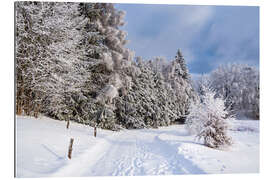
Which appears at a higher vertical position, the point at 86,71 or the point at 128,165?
the point at 86,71

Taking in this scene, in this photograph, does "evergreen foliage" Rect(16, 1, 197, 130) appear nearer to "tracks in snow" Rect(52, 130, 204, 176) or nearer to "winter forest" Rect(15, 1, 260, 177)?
"winter forest" Rect(15, 1, 260, 177)

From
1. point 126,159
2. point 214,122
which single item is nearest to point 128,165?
point 126,159

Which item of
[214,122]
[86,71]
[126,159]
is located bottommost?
[126,159]

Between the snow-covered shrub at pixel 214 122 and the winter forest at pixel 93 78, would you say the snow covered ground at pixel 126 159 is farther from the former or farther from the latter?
the snow-covered shrub at pixel 214 122

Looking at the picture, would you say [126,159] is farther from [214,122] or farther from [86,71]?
[86,71]

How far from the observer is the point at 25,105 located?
4.84m

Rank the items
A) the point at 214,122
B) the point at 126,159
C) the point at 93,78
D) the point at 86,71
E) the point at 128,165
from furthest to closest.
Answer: the point at 93,78, the point at 86,71, the point at 214,122, the point at 126,159, the point at 128,165

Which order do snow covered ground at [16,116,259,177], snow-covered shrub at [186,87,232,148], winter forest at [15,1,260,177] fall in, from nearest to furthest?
snow covered ground at [16,116,259,177], winter forest at [15,1,260,177], snow-covered shrub at [186,87,232,148]

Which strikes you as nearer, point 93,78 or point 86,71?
point 86,71

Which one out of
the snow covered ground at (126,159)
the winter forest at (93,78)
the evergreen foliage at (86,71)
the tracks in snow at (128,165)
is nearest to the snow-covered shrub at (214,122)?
the winter forest at (93,78)

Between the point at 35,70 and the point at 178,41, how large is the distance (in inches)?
165

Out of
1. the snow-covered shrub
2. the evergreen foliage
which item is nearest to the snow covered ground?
the snow-covered shrub

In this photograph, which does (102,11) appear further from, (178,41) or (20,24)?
(178,41)
